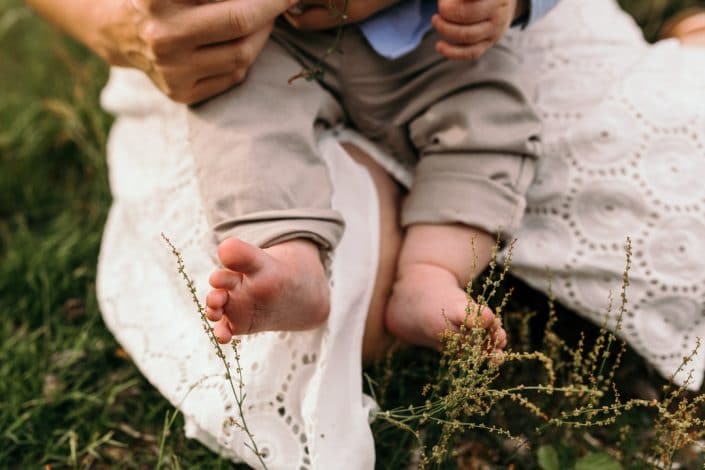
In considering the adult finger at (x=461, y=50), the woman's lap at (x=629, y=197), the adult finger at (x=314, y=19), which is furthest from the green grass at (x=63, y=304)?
the adult finger at (x=314, y=19)

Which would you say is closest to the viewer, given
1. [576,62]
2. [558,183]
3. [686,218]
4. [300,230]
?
[300,230]

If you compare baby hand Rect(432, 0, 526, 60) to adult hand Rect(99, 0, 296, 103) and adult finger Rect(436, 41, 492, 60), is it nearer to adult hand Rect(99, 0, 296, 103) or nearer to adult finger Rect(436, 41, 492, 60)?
adult finger Rect(436, 41, 492, 60)

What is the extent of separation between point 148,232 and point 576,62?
1010 mm

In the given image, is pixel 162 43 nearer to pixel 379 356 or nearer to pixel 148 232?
pixel 148 232

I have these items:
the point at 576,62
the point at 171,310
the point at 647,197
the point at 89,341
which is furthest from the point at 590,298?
the point at 89,341

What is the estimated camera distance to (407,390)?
160 centimetres

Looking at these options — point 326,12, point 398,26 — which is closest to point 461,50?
point 398,26

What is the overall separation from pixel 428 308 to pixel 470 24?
514mm

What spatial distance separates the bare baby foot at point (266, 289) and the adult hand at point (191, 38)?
347mm

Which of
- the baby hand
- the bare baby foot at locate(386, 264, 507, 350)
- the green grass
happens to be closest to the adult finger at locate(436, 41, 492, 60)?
the baby hand

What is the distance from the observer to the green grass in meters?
1.56

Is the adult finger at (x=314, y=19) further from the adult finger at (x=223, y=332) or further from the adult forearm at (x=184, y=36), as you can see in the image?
the adult finger at (x=223, y=332)

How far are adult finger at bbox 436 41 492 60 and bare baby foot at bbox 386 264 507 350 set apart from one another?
1.30 ft

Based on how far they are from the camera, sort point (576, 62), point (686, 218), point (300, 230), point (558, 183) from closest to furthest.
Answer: point (300, 230) → point (686, 218) → point (558, 183) → point (576, 62)
